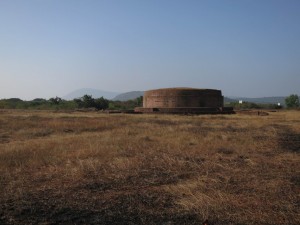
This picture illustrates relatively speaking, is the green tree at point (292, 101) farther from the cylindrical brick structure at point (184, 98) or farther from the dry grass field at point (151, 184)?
the dry grass field at point (151, 184)

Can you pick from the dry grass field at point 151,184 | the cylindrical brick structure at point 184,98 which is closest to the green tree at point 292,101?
the cylindrical brick structure at point 184,98

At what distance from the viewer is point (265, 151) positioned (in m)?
8.79

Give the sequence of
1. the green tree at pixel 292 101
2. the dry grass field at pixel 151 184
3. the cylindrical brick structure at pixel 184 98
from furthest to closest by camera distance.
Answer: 1. the green tree at pixel 292 101
2. the cylindrical brick structure at pixel 184 98
3. the dry grass field at pixel 151 184

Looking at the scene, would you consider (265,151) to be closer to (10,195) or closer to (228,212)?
(228,212)

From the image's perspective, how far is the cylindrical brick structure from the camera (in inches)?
1193

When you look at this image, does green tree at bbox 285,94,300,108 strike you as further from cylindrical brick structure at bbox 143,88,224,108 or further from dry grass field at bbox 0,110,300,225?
dry grass field at bbox 0,110,300,225

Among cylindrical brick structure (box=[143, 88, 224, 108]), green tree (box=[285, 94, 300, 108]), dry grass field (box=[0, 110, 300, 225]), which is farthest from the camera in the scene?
green tree (box=[285, 94, 300, 108])

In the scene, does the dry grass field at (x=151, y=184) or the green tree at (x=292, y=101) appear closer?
the dry grass field at (x=151, y=184)

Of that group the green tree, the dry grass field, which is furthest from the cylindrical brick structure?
the green tree

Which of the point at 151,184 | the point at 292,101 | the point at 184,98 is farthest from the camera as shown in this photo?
the point at 292,101

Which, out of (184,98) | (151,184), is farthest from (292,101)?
(151,184)

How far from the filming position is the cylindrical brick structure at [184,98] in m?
30.3

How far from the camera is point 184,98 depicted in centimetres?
3033

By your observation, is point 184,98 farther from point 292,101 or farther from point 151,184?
point 292,101
